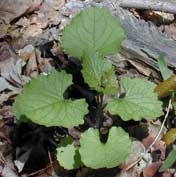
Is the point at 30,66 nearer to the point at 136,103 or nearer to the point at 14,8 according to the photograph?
the point at 14,8

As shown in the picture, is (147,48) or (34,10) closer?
→ (147,48)

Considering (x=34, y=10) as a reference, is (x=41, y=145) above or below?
below

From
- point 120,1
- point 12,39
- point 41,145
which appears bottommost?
point 41,145

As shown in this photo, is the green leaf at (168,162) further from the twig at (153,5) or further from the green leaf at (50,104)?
the twig at (153,5)

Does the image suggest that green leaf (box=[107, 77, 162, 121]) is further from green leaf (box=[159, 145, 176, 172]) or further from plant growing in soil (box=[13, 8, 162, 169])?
green leaf (box=[159, 145, 176, 172])

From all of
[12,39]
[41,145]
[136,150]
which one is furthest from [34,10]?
[136,150]

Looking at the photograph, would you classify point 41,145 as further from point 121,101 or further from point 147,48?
point 147,48

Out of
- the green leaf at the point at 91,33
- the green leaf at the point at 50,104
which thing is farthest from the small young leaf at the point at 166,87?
the green leaf at the point at 50,104
